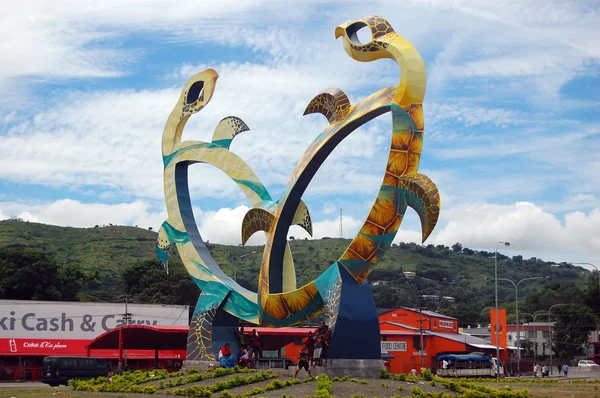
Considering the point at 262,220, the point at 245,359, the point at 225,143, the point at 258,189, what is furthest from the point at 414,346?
the point at 262,220

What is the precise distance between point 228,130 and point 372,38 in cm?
1001

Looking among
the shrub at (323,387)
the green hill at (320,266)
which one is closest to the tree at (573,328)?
the green hill at (320,266)

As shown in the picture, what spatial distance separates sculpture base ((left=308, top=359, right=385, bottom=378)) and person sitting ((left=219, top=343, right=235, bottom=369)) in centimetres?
528

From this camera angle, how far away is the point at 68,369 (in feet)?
126

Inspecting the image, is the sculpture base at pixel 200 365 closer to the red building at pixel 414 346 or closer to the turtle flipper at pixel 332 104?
the turtle flipper at pixel 332 104

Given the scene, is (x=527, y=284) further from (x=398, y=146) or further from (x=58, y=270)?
(x=398, y=146)

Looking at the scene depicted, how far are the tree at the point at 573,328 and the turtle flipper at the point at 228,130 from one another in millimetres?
58885

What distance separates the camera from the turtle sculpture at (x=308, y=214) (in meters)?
24.4

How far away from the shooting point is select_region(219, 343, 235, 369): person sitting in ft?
97.9

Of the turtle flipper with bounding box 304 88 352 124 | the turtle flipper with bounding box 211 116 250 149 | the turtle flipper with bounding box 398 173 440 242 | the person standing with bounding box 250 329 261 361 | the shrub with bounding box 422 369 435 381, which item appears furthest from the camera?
the turtle flipper with bounding box 211 116 250 149

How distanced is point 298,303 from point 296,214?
133 inches

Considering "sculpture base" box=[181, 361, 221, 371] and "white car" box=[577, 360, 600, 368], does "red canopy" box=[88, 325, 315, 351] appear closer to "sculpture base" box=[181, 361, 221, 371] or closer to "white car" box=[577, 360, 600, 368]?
"sculpture base" box=[181, 361, 221, 371]

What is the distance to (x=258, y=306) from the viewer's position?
30172mm

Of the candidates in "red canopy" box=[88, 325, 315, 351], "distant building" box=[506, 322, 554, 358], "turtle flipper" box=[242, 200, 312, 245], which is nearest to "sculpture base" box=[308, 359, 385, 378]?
"turtle flipper" box=[242, 200, 312, 245]
